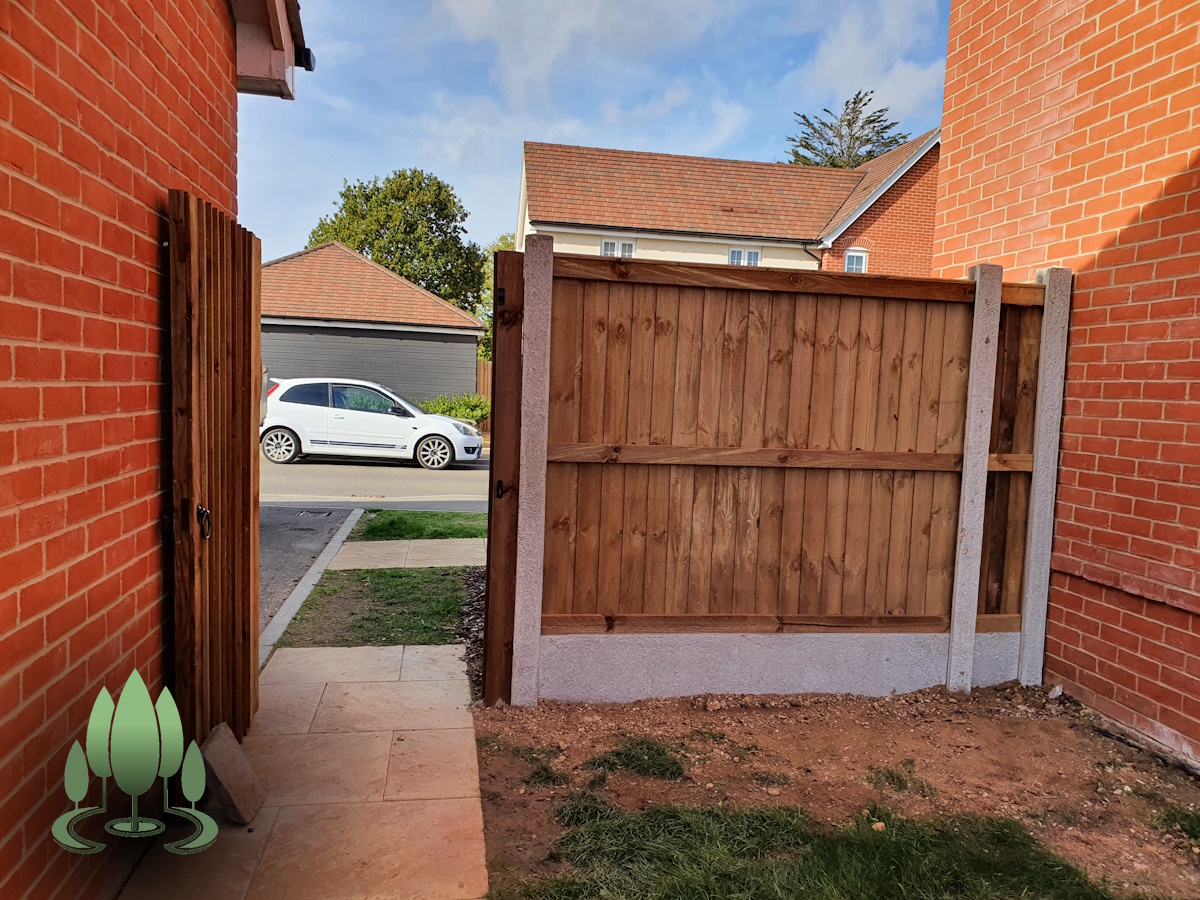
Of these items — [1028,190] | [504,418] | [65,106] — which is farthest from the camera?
[1028,190]

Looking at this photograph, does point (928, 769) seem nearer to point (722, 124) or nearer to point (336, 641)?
point (336, 641)

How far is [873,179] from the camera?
24.9 metres

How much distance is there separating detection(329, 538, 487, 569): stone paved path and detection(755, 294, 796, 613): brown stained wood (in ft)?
11.5

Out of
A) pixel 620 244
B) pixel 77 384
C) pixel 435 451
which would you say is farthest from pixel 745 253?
pixel 77 384

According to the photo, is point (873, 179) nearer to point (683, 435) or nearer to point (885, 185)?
point (885, 185)

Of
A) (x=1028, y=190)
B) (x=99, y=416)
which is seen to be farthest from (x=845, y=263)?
(x=99, y=416)

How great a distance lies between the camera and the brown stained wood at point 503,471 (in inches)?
157

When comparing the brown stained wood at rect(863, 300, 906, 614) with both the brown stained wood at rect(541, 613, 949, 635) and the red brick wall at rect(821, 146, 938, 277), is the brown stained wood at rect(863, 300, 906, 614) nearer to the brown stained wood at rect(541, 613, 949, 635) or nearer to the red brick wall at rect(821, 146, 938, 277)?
the brown stained wood at rect(541, 613, 949, 635)

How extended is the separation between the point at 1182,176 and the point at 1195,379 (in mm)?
958

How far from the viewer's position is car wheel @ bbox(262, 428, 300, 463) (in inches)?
596

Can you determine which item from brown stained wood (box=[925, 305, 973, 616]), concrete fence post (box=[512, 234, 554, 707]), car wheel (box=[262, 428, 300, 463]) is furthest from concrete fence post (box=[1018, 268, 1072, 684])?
car wheel (box=[262, 428, 300, 463])

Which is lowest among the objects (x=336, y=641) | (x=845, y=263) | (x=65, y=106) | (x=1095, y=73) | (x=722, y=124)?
(x=336, y=641)

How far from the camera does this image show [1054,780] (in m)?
3.55

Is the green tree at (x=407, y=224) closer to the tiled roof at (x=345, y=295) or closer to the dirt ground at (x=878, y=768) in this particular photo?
the tiled roof at (x=345, y=295)
